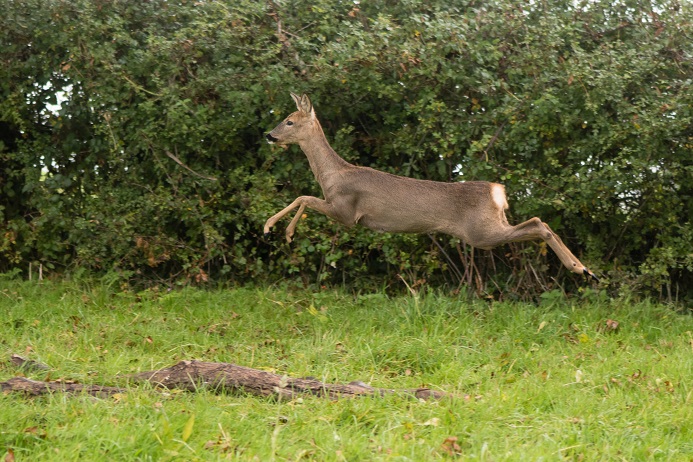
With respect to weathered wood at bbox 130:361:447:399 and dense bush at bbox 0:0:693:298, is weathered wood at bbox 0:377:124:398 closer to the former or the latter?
weathered wood at bbox 130:361:447:399

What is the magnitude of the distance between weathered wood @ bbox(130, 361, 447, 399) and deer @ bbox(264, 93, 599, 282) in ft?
6.47

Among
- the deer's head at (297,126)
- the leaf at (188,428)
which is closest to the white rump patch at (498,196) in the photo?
the deer's head at (297,126)

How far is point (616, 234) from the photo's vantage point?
8.76m

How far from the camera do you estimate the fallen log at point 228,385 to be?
206 inches

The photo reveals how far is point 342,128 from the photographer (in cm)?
896

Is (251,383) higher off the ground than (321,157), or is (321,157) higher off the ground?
(321,157)

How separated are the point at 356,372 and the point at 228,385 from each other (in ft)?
3.40

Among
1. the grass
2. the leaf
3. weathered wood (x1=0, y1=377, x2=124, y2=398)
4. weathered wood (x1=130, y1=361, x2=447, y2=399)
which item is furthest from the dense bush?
the leaf

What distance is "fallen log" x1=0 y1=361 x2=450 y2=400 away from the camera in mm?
5238

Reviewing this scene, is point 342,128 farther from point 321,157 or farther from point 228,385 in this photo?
point 228,385

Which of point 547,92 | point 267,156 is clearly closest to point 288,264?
point 267,156

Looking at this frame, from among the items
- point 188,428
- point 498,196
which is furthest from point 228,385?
point 498,196

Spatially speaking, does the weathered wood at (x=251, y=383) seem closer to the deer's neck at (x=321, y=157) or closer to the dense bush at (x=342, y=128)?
the deer's neck at (x=321, y=157)

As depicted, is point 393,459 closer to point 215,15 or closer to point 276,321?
point 276,321
